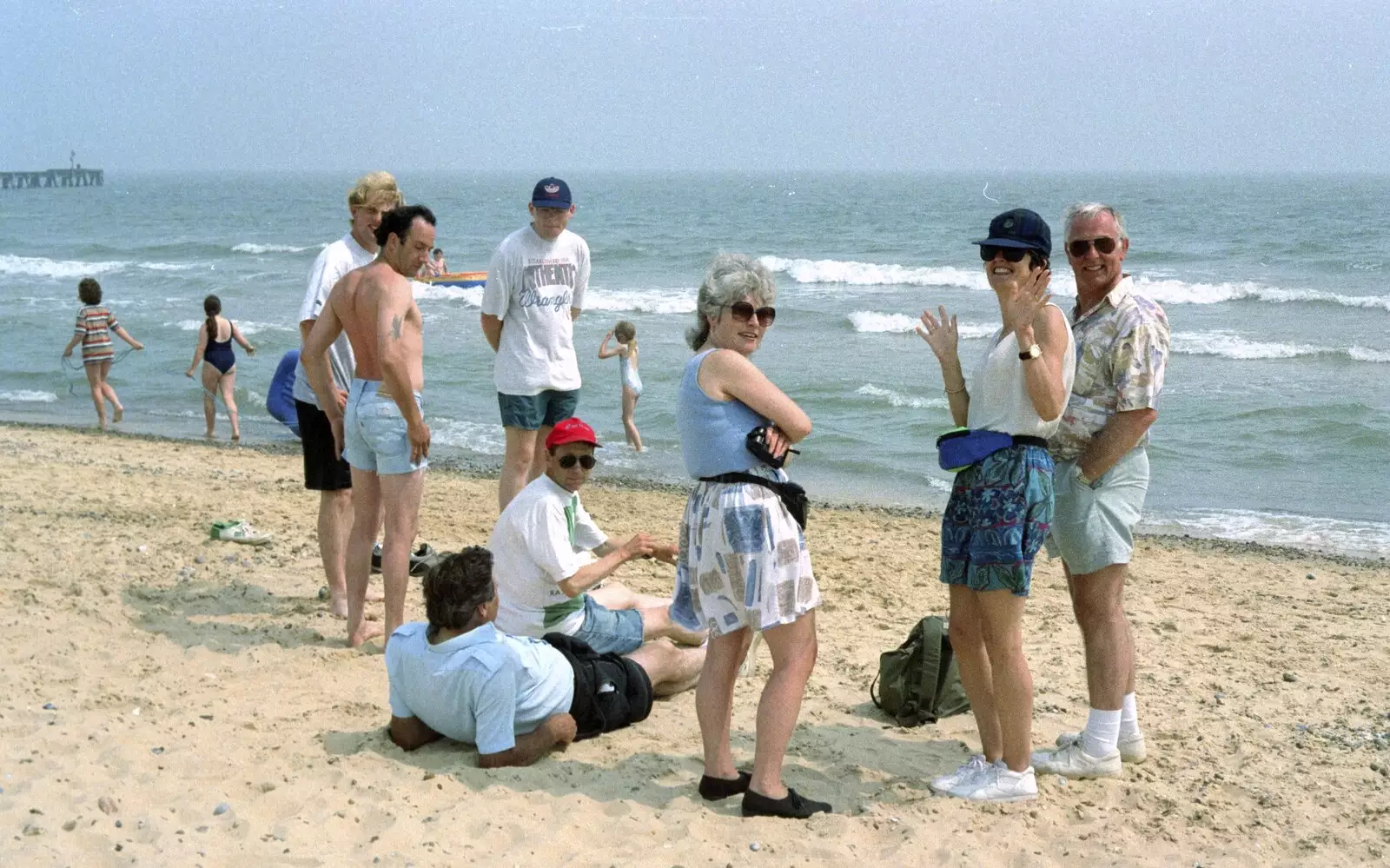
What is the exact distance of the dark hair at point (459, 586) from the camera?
4148 millimetres

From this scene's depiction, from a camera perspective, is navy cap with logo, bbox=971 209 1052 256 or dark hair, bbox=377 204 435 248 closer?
navy cap with logo, bbox=971 209 1052 256

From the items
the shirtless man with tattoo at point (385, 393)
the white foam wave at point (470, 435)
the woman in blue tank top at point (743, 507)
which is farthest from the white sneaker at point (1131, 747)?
the white foam wave at point (470, 435)

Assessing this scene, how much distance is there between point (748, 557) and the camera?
3.74m

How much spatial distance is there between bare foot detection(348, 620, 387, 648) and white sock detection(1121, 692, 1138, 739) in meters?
3.03

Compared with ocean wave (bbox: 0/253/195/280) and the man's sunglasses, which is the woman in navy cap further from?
ocean wave (bbox: 0/253/195/280)

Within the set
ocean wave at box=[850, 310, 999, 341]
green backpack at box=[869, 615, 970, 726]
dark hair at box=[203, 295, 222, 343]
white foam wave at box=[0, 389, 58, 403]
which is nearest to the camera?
green backpack at box=[869, 615, 970, 726]

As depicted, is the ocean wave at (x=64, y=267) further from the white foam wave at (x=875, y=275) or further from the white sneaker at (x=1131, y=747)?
the white sneaker at (x=1131, y=747)

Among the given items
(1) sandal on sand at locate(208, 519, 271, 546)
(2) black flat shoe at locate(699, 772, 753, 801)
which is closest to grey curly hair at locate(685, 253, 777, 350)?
(2) black flat shoe at locate(699, 772, 753, 801)

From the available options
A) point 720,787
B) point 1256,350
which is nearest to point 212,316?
point 720,787

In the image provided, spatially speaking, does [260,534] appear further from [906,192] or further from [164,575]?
[906,192]

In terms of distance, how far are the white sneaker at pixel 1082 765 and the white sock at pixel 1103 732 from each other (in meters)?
0.02

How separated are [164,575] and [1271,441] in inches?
397

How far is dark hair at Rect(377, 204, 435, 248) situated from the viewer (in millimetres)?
4961

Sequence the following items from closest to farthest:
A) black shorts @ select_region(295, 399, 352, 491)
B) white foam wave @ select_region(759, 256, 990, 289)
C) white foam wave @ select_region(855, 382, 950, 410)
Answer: black shorts @ select_region(295, 399, 352, 491) < white foam wave @ select_region(855, 382, 950, 410) < white foam wave @ select_region(759, 256, 990, 289)
